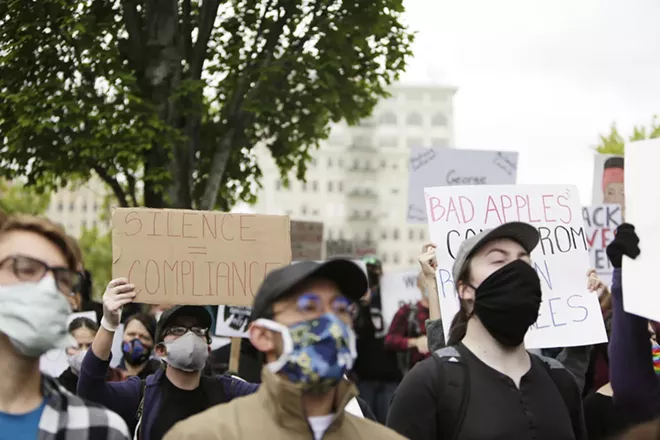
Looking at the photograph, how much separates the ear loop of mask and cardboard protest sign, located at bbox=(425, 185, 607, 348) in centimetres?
184

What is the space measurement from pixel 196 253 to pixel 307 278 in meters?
2.38

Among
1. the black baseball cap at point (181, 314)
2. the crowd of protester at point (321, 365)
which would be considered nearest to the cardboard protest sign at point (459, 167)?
the crowd of protester at point (321, 365)

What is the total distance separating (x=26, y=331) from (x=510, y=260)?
1.94 metres

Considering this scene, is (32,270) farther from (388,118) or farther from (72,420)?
(388,118)

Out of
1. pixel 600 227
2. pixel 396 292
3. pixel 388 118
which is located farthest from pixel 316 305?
pixel 388 118

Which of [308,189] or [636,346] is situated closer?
[636,346]

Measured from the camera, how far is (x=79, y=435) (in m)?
3.12

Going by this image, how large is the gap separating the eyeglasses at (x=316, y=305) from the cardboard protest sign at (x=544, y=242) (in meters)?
1.71

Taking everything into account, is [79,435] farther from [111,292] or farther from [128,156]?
[128,156]

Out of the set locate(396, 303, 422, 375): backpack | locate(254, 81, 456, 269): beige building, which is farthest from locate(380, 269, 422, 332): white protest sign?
locate(254, 81, 456, 269): beige building

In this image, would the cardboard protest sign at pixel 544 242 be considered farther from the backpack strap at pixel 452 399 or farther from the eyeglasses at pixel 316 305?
the eyeglasses at pixel 316 305

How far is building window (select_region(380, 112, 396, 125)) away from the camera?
105 m

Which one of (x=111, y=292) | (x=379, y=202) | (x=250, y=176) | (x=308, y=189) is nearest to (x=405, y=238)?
(x=379, y=202)

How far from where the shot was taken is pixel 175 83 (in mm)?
14766
